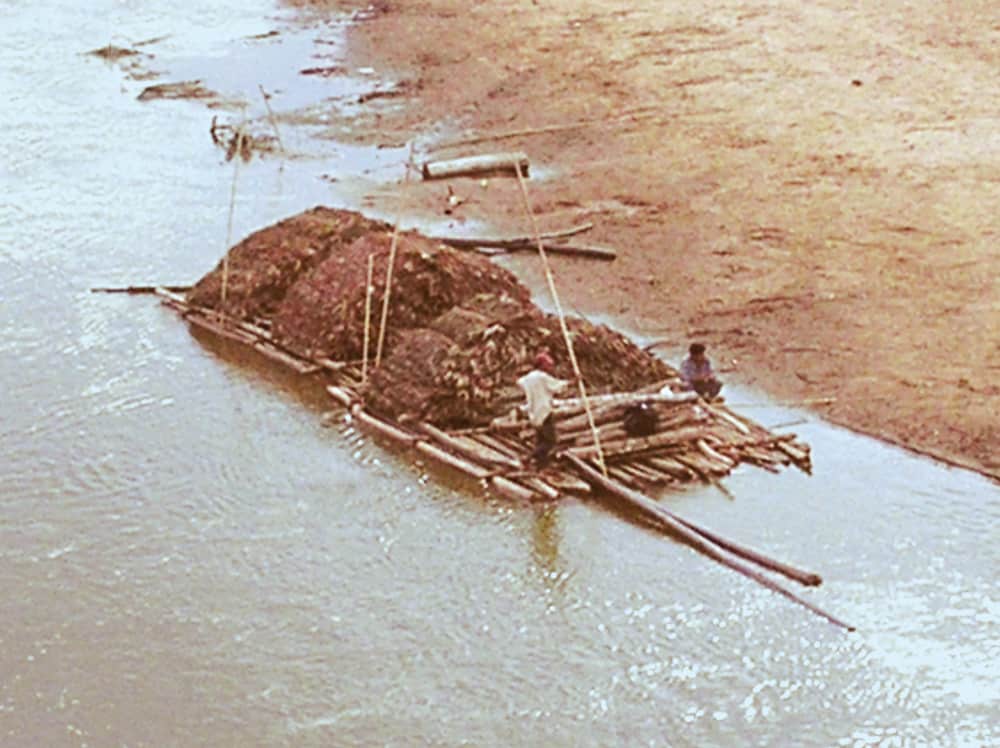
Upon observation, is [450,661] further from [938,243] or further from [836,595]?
[938,243]

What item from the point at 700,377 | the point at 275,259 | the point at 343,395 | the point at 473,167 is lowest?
the point at 343,395

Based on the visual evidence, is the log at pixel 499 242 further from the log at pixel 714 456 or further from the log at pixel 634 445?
the log at pixel 714 456

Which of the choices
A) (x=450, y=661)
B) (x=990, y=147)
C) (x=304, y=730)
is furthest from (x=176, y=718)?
(x=990, y=147)

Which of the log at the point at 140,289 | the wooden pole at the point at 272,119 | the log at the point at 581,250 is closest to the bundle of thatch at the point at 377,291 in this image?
the log at the point at 581,250

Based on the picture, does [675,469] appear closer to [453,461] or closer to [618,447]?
[618,447]

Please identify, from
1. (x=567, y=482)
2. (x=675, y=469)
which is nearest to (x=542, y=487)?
(x=567, y=482)

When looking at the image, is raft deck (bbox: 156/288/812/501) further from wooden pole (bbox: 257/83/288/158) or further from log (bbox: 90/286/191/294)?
wooden pole (bbox: 257/83/288/158)
